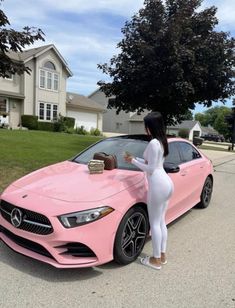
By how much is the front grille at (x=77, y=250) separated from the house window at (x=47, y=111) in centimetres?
2789

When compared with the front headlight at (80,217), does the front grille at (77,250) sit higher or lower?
lower

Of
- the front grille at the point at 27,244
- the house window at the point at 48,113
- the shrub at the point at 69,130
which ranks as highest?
the house window at the point at 48,113

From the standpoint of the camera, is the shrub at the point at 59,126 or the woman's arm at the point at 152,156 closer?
the woman's arm at the point at 152,156

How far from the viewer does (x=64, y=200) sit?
12.3ft

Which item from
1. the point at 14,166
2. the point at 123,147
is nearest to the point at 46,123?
the point at 14,166

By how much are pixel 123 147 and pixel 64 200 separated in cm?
194

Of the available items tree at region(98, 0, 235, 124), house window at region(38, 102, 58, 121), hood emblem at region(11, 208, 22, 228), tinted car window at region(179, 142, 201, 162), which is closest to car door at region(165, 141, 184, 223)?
tinted car window at region(179, 142, 201, 162)

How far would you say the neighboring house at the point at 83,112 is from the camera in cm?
3503

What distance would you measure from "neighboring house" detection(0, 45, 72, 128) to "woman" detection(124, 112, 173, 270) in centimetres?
2407

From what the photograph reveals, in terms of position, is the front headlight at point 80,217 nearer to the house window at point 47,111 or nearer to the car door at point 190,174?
the car door at point 190,174

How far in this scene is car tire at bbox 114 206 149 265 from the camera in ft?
12.7

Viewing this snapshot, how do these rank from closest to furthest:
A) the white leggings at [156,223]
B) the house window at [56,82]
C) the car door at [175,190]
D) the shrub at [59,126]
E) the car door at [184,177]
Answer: the white leggings at [156,223] → the car door at [175,190] → the car door at [184,177] → the shrub at [59,126] → the house window at [56,82]

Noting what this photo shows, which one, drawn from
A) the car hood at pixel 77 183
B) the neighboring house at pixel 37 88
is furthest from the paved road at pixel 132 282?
the neighboring house at pixel 37 88

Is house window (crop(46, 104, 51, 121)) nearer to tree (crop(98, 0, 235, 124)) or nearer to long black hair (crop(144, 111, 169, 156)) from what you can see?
tree (crop(98, 0, 235, 124))
